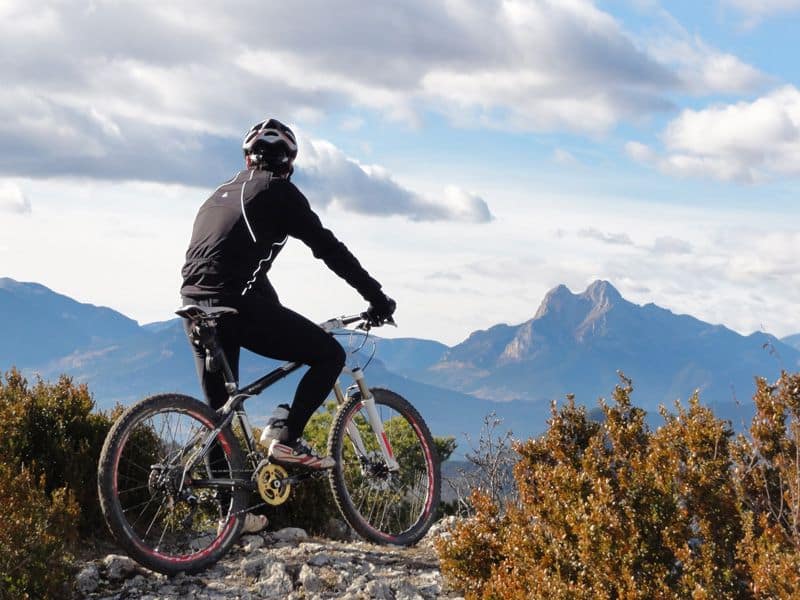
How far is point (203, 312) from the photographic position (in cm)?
647

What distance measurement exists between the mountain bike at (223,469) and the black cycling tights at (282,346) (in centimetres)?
15

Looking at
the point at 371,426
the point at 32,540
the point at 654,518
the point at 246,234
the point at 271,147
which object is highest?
the point at 271,147

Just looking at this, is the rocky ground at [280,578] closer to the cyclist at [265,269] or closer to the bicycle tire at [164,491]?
the bicycle tire at [164,491]

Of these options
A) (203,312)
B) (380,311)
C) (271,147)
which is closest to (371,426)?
(380,311)

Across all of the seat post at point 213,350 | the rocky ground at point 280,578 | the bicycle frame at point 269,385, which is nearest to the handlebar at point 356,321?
the bicycle frame at point 269,385

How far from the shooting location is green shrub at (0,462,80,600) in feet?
19.2

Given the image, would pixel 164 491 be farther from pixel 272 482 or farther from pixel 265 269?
pixel 265 269

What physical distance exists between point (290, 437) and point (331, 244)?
1.43 m

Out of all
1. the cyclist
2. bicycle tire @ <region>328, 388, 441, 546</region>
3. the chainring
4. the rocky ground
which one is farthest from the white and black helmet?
the rocky ground

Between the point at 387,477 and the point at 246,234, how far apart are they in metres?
2.47

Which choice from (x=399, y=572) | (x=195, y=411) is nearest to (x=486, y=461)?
(x=399, y=572)

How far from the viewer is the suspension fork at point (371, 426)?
25.0ft

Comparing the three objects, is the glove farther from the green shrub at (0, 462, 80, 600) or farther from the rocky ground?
the green shrub at (0, 462, 80, 600)

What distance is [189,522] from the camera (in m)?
7.27
